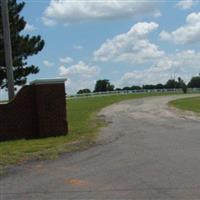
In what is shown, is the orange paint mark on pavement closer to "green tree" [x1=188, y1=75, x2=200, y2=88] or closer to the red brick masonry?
the red brick masonry

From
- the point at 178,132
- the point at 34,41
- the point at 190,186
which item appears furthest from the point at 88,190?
the point at 34,41

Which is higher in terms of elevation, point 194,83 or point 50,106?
point 194,83

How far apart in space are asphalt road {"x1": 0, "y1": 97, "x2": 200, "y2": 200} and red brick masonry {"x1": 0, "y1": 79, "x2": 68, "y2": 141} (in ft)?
10.4

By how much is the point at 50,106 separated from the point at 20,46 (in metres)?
21.8

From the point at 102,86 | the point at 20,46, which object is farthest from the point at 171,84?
the point at 20,46

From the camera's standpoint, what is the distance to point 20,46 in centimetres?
3938

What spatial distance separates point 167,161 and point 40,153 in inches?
132

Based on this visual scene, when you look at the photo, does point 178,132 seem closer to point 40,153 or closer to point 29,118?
point 29,118

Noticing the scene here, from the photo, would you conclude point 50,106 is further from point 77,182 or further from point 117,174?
Answer: point 77,182

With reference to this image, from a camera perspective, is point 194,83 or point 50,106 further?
point 194,83

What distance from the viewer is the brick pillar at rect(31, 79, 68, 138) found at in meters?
18.2

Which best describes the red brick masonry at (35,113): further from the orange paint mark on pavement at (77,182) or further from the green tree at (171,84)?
the green tree at (171,84)

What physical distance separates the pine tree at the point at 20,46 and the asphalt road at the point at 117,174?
25017 millimetres

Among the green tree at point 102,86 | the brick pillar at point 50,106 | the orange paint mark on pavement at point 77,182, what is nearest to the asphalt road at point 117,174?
the orange paint mark on pavement at point 77,182
